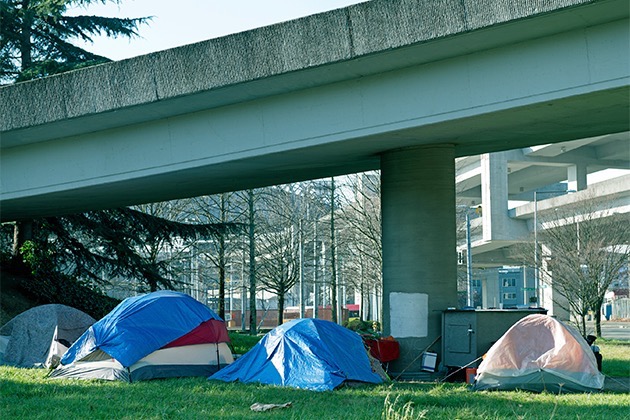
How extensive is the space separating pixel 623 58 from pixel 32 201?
12.9m

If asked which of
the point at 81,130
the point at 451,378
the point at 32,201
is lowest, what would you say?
the point at 451,378

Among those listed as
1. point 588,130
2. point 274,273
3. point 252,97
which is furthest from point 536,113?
point 274,273

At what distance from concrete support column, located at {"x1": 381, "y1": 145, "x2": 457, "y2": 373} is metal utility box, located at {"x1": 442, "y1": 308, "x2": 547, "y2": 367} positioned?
1.60 feet

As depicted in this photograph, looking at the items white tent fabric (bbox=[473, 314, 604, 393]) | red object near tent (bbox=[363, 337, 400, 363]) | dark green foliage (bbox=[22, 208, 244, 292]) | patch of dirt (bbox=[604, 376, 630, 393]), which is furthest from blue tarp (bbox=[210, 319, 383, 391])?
dark green foliage (bbox=[22, 208, 244, 292])

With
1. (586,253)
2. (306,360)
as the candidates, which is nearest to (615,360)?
(306,360)

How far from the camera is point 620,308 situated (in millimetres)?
79438

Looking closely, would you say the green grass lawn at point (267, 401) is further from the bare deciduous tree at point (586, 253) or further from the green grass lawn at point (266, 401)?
the bare deciduous tree at point (586, 253)

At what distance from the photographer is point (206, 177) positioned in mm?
17578

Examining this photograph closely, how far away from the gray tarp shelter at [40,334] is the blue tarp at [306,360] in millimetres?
4909

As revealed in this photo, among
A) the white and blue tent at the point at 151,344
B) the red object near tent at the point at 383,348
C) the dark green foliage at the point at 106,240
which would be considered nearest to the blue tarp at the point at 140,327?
the white and blue tent at the point at 151,344

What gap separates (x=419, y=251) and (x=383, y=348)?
2.02m

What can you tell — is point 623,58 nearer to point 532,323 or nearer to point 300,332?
point 532,323

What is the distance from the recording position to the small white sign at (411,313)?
16.7 m

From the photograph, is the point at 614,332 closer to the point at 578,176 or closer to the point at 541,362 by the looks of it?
the point at 578,176
